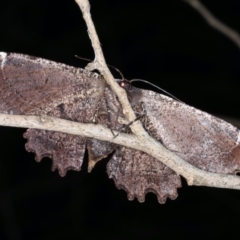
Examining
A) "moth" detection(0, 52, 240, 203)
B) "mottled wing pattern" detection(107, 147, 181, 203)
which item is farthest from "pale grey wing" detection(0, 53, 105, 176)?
"mottled wing pattern" detection(107, 147, 181, 203)

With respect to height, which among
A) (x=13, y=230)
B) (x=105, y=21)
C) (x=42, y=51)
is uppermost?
(x=105, y=21)

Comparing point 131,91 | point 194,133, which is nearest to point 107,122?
point 131,91

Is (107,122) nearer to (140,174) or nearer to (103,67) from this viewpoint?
(140,174)

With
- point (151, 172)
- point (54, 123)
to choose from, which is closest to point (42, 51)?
point (151, 172)

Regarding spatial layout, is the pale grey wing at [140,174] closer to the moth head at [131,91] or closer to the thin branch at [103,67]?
the moth head at [131,91]

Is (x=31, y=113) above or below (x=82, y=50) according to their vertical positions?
below

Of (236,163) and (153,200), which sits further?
(153,200)

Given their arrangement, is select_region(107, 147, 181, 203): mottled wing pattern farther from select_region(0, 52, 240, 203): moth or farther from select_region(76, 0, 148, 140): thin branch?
select_region(76, 0, 148, 140): thin branch

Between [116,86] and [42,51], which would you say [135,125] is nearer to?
[116,86]
